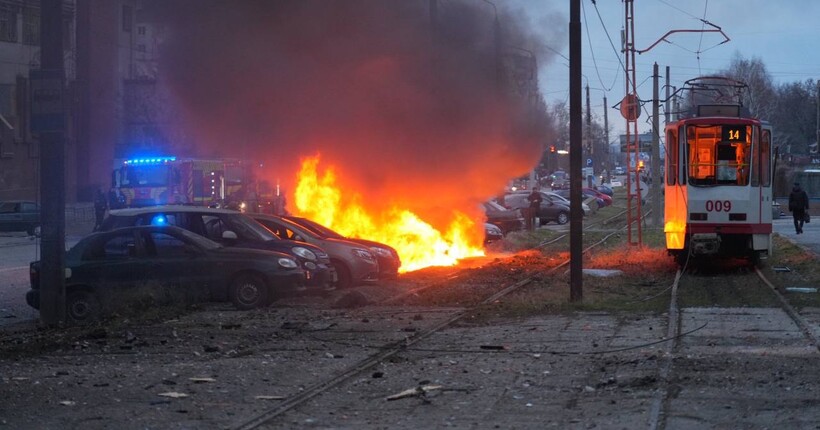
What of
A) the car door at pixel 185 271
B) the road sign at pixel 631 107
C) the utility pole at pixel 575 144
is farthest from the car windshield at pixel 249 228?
the road sign at pixel 631 107

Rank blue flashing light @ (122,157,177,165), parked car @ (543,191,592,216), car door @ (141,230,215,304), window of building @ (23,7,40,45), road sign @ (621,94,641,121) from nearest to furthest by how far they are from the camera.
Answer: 1. car door @ (141,230,215,304)
2. road sign @ (621,94,641,121)
3. window of building @ (23,7,40,45)
4. blue flashing light @ (122,157,177,165)
5. parked car @ (543,191,592,216)

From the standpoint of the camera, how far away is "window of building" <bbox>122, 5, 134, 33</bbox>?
95.9 feet

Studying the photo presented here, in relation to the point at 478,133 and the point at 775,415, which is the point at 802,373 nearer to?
the point at 775,415

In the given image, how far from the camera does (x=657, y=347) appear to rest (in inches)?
398

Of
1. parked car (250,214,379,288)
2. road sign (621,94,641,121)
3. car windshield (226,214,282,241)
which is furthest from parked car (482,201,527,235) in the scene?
car windshield (226,214,282,241)

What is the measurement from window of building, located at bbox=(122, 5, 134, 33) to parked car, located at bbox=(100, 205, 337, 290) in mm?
14599

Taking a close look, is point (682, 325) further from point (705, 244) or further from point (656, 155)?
point (656, 155)

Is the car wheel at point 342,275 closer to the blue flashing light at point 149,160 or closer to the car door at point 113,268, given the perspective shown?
the car door at point 113,268

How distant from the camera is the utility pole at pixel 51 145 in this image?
40.1 feet

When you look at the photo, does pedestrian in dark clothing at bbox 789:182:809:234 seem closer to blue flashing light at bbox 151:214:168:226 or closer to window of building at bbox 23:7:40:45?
blue flashing light at bbox 151:214:168:226

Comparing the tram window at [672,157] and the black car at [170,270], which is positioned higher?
the tram window at [672,157]

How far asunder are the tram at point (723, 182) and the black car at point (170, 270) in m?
9.49

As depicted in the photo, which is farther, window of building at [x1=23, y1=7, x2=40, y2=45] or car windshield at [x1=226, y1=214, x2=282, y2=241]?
window of building at [x1=23, y1=7, x2=40, y2=45]

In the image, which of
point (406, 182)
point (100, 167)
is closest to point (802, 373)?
point (406, 182)
